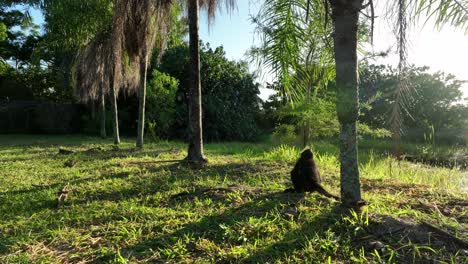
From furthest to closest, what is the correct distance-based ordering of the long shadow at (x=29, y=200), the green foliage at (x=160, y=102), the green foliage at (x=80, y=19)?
the green foliage at (x=160, y=102), the green foliage at (x=80, y=19), the long shadow at (x=29, y=200)

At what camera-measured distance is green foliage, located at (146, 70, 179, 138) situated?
13.7m

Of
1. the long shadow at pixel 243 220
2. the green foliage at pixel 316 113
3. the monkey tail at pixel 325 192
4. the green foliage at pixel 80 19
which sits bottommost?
the long shadow at pixel 243 220

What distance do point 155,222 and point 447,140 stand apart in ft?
48.3

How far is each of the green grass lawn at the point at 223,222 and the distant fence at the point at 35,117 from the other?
1502 centimetres

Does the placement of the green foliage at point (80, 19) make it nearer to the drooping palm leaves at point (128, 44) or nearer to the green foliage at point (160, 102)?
the drooping palm leaves at point (128, 44)

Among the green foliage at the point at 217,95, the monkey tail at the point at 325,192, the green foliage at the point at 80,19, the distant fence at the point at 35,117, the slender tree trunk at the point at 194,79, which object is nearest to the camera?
the monkey tail at the point at 325,192

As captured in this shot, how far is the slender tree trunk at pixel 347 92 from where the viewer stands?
10.3ft

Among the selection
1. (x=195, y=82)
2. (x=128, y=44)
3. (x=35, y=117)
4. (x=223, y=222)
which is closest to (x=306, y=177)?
(x=223, y=222)

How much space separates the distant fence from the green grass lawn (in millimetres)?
15020

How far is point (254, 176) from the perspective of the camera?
205 inches

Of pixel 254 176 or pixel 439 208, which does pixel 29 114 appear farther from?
pixel 439 208

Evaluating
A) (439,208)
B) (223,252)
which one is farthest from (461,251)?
(223,252)

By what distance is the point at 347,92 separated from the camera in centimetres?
318

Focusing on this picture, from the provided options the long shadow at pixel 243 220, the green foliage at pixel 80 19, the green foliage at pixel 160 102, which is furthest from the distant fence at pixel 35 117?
the long shadow at pixel 243 220
